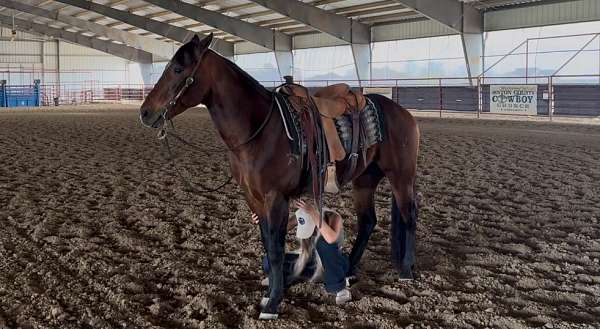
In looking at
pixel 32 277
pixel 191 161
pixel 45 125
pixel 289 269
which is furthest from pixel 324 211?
pixel 45 125

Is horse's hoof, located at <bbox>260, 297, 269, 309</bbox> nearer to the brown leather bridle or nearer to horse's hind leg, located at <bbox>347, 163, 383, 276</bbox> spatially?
horse's hind leg, located at <bbox>347, 163, 383, 276</bbox>

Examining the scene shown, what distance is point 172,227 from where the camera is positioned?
499cm

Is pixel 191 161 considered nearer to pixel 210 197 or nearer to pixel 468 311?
pixel 210 197

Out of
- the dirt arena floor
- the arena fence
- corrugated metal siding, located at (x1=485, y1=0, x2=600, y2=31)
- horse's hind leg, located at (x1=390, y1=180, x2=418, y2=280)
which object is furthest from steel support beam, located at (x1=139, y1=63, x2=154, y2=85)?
horse's hind leg, located at (x1=390, y1=180, x2=418, y2=280)

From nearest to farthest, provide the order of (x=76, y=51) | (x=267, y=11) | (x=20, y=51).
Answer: (x=267, y=11), (x=20, y=51), (x=76, y=51)

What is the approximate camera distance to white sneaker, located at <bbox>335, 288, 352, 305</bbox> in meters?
3.27

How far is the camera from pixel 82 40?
129 ft

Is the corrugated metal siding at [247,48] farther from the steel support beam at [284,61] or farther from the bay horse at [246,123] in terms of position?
the bay horse at [246,123]

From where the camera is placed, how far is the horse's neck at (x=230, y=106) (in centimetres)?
304

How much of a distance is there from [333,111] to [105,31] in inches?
1294

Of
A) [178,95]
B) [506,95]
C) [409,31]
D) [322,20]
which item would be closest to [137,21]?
[322,20]

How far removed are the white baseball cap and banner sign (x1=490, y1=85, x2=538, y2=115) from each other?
52.7 ft

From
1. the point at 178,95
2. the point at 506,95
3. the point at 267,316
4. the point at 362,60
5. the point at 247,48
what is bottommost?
the point at 267,316

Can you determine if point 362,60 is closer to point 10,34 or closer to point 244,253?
point 244,253
